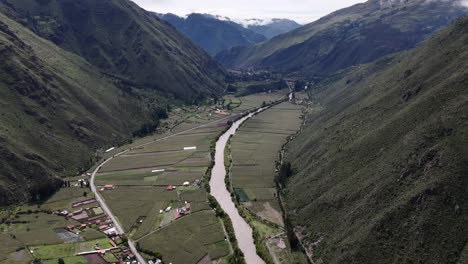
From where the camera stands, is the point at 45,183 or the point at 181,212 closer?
the point at 181,212

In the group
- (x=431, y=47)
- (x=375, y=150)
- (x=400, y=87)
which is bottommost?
(x=375, y=150)

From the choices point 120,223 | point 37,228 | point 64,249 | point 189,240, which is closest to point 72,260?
point 64,249

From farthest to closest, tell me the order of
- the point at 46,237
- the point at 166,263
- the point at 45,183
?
the point at 45,183 < the point at 46,237 < the point at 166,263

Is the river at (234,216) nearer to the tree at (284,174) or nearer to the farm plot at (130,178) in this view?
the tree at (284,174)

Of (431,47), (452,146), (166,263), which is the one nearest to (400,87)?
(431,47)

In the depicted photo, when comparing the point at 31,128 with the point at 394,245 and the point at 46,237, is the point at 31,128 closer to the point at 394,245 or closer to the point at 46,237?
the point at 46,237

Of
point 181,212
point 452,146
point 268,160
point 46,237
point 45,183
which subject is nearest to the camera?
point 452,146

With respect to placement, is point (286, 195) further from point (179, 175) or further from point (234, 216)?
point (179, 175)

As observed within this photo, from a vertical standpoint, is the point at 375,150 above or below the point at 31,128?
below
